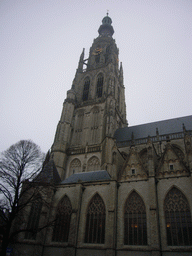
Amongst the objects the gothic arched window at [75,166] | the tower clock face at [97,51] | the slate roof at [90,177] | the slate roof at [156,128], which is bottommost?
the slate roof at [90,177]

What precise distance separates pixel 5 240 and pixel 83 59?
40847mm

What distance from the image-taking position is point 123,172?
18.4 meters

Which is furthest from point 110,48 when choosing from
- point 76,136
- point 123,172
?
point 123,172

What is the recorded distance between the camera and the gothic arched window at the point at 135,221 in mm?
15398

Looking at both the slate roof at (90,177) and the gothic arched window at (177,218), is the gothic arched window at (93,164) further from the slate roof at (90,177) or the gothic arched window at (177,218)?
the gothic arched window at (177,218)

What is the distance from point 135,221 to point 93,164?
14.1m

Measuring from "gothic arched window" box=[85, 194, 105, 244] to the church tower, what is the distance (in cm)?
573

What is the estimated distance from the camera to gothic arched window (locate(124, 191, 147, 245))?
15.4m

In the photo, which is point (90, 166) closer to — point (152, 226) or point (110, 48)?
point (152, 226)

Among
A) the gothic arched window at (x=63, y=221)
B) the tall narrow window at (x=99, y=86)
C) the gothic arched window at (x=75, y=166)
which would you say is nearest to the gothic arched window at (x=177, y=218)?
the gothic arched window at (x=63, y=221)

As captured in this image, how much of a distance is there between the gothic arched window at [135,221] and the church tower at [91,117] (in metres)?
6.51

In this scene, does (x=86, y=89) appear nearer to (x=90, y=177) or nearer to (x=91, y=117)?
(x=91, y=117)

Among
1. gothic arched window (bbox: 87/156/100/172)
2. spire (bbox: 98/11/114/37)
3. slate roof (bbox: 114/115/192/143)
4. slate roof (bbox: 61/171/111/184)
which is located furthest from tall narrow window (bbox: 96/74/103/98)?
slate roof (bbox: 61/171/111/184)

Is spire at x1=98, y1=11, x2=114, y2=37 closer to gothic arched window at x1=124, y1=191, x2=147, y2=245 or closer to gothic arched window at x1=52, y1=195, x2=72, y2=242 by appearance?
gothic arched window at x1=52, y1=195, x2=72, y2=242
